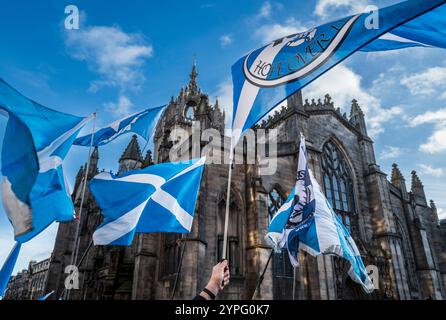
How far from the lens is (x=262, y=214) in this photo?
47.0 feet

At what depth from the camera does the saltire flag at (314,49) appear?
3.62 meters

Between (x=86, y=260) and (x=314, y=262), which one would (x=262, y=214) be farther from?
(x=86, y=260)

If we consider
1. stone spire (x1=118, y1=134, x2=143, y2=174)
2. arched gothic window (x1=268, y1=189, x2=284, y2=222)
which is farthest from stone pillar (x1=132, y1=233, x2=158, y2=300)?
stone spire (x1=118, y1=134, x2=143, y2=174)

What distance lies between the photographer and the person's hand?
268 centimetres

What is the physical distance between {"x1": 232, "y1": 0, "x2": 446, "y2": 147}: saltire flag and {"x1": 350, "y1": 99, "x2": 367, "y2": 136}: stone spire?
70.1 feet

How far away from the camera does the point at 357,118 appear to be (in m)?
25.1

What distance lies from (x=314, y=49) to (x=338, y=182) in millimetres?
18005

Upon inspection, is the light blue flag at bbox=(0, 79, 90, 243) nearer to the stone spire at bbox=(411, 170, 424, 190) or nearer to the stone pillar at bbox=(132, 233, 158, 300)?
the stone pillar at bbox=(132, 233, 158, 300)

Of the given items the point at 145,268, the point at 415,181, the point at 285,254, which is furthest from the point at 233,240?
the point at 415,181

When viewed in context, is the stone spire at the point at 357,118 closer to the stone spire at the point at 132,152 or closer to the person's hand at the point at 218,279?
the stone spire at the point at 132,152

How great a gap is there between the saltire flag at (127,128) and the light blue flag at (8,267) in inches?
171

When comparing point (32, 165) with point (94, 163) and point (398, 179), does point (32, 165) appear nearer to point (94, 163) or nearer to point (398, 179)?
point (398, 179)

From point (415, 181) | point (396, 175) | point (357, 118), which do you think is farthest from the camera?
point (415, 181)
